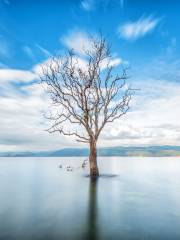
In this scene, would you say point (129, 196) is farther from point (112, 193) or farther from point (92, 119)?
point (92, 119)

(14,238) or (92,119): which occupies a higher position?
(92,119)

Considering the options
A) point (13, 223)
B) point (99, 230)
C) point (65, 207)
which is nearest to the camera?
point (99, 230)

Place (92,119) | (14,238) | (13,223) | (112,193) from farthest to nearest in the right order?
(92,119), (112,193), (13,223), (14,238)

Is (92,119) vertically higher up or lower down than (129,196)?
higher up

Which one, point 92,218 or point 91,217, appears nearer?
point 92,218

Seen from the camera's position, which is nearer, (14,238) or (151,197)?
(14,238)

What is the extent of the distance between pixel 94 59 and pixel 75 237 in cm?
2162

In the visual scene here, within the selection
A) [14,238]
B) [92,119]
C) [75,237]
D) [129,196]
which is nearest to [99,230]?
[75,237]

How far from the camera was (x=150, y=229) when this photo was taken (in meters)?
8.51

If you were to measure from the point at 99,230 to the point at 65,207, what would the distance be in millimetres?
4010

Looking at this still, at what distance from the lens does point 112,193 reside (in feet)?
54.1

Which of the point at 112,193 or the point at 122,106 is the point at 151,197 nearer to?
the point at 112,193

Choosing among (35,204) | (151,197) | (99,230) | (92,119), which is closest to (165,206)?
(151,197)

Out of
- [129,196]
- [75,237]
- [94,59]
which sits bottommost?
[75,237]
